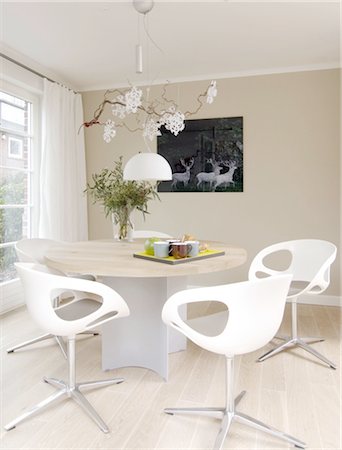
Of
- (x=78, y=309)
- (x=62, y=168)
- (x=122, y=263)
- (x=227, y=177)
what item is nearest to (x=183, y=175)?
(x=227, y=177)

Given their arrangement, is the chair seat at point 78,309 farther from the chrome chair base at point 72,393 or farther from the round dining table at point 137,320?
the round dining table at point 137,320

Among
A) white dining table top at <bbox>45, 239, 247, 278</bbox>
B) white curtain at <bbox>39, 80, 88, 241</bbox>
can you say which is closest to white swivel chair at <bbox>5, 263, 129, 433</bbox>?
white dining table top at <bbox>45, 239, 247, 278</bbox>

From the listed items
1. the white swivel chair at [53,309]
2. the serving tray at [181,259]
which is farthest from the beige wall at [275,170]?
the white swivel chair at [53,309]

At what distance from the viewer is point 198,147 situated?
412cm

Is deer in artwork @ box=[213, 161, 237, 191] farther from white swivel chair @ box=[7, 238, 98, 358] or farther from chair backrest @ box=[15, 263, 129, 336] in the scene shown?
chair backrest @ box=[15, 263, 129, 336]

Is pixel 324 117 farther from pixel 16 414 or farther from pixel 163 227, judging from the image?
pixel 16 414

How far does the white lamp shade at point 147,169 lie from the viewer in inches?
99.1

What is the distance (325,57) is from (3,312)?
4079 mm

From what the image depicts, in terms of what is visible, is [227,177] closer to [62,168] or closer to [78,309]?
[62,168]

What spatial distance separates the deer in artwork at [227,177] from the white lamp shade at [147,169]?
160 cm

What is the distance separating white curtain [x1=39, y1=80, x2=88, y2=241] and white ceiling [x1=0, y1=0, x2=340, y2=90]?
35cm

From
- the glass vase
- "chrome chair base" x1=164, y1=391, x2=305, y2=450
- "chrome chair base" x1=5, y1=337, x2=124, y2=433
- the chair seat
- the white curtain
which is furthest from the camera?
the white curtain

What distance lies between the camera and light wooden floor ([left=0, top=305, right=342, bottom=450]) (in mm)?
1720

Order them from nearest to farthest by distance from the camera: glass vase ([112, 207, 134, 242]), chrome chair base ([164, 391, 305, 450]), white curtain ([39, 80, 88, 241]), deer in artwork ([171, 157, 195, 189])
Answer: chrome chair base ([164, 391, 305, 450]) → glass vase ([112, 207, 134, 242]) → white curtain ([39, 80, 88, 241]) → deer in artwork ([171, 157, 195, 189])
